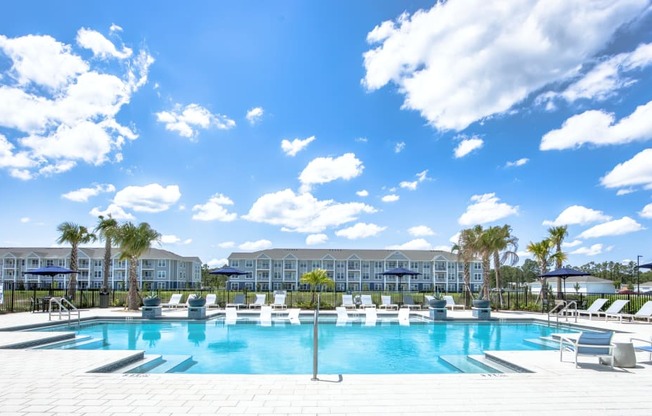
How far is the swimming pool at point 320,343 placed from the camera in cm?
1130

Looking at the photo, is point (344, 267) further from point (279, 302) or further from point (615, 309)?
point (615, 309)

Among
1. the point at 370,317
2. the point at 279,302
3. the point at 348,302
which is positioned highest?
the point at 279,302

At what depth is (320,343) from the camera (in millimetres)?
14883

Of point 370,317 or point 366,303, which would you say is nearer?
point 370,317

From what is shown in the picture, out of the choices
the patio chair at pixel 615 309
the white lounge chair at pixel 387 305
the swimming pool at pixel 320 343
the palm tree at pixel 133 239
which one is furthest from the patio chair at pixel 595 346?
the palm tree at pixel 133 239

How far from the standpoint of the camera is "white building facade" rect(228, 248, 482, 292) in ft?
253

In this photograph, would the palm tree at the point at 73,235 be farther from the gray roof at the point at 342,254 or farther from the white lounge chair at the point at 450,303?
the gray roof at the point at 342,254

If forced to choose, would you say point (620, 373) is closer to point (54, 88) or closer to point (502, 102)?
point (502, 102)

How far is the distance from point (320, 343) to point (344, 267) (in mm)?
63423

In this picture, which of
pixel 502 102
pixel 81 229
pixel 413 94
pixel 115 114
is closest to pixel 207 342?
pixel 115 114

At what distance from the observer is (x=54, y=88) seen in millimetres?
16750

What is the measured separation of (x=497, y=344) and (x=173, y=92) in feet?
49.9

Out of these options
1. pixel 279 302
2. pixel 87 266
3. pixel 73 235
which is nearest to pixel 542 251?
pixel 279 302

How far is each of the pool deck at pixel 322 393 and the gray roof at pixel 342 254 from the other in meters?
68.9
